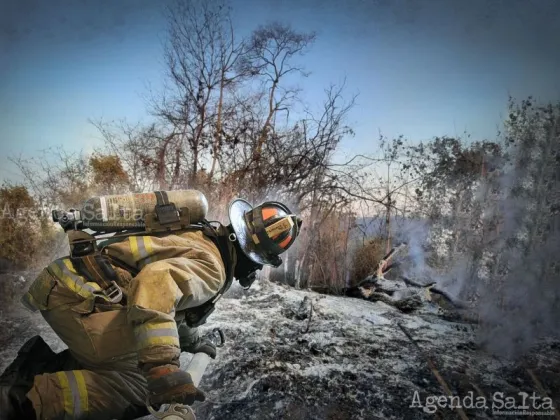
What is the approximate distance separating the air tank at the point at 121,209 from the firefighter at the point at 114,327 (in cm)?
16

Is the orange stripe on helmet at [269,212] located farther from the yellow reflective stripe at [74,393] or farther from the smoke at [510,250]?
the smoke at [510,250]

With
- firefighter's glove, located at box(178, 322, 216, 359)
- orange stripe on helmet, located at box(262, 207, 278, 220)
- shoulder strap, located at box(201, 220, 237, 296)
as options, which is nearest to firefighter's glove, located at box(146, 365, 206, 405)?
shoulder strap, located at box(201, 220, 237, 296)

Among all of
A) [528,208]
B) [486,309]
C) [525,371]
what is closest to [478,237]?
[528,208]

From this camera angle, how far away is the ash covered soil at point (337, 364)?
3.20 m

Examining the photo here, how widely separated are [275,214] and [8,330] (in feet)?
14.8

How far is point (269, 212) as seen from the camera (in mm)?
3025

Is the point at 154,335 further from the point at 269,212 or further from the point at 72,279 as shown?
the point at 269,212

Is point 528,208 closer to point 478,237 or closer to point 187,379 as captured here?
point 478,237

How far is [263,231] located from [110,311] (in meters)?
1.29

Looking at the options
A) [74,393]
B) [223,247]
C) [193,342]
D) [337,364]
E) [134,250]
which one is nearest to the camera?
[74,393]

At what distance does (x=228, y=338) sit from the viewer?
15.4ft

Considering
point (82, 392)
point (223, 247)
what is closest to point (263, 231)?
point (223, 247)

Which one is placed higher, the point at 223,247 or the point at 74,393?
the point at 223,247

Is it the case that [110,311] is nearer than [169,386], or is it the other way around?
[169,386]
